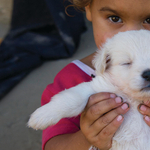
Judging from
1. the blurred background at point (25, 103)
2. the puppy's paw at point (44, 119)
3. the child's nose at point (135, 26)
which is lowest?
the blurred background at point (25, 103)

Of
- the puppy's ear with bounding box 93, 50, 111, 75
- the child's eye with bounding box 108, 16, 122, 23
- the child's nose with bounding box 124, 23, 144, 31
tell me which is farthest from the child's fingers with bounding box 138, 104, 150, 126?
the child's eye with bounding box 108, 16, 122, 23

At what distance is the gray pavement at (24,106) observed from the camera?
8.64ft

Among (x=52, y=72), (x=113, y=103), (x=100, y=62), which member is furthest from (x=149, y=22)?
(x=52, y=72)

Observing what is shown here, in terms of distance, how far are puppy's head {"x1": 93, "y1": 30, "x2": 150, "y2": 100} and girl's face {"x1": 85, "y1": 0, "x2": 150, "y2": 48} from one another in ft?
→ 1.05

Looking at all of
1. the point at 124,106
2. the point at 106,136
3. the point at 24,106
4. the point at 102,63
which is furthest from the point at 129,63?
the point at 24,106

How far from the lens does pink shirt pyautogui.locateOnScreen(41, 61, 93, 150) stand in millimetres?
1725

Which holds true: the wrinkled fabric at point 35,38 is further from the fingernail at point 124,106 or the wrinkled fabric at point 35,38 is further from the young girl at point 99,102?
the fingernail at point 124,106

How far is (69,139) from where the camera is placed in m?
1.67

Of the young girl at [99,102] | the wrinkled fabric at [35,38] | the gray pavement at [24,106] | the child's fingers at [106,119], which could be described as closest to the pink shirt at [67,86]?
the young girl at [99,102]

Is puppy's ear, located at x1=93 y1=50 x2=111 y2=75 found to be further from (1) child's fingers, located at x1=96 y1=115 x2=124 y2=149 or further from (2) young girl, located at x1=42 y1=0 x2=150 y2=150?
(1) child's fingers, located at x1=96 y1=115 x2=124 y2=149

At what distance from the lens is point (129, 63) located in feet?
4.55

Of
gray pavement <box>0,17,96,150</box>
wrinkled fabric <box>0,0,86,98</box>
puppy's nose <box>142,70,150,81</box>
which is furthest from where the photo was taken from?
wrinkled fabric <box>0,0,86,98</box>

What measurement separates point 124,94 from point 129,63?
236mm

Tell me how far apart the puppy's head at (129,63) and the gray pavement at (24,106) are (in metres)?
1.71
